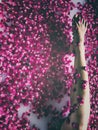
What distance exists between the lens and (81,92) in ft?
8.80

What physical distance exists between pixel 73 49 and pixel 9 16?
93 cm

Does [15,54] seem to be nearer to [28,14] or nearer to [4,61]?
[4,61]

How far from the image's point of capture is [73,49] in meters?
2.97

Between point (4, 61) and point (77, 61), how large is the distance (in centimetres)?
94

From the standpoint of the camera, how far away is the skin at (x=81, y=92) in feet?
8.50

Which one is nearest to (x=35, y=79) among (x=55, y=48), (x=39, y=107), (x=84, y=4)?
(x=39, y=107)

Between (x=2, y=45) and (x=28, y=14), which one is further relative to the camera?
(x=28, y=14)

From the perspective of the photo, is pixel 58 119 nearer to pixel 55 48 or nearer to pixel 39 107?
pixel 39 107

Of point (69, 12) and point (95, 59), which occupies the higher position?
point (69, 12)

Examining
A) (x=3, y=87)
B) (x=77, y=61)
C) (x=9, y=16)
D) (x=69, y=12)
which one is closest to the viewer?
(x=3, y=87)

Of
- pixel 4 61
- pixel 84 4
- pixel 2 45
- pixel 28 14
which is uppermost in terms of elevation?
pixel 84 4

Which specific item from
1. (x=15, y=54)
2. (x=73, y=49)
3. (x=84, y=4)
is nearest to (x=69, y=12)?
(x=84, y=4)

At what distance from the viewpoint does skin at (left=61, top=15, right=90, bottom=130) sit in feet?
8.50

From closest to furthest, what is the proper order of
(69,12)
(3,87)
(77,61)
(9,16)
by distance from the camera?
1. (3,87)
2. (9,16)
3. (77,61)
4. (69,12)
